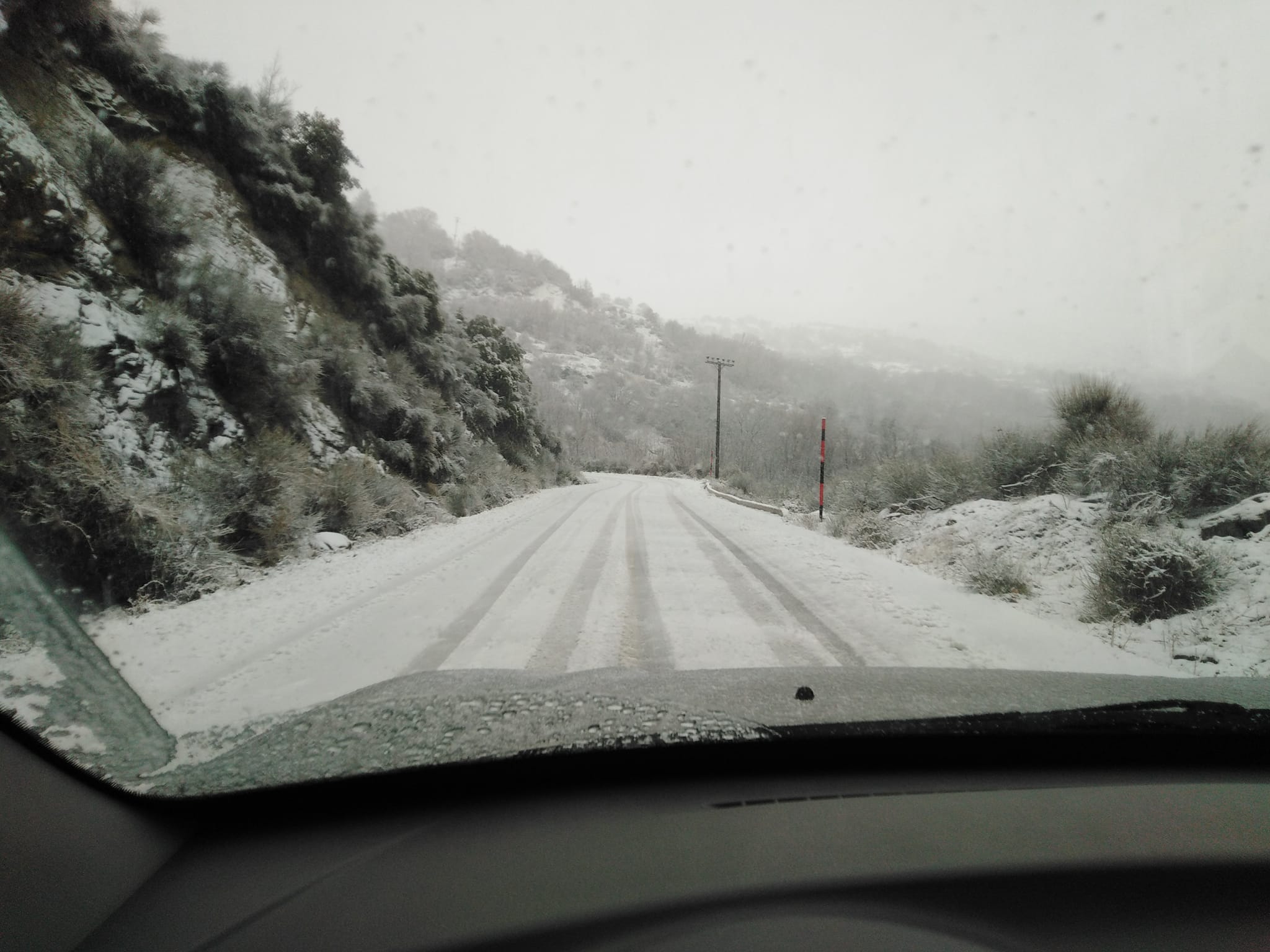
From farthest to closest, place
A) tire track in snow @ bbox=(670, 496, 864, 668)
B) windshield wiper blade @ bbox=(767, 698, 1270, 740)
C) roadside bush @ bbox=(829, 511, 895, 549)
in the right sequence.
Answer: roadside bush @ bbox=(829, 511, 895, 549) → tire track in snow @ bbox=(670, 496, 864, 668) → windshield wiper blade @ bbox=(767, 698, 1270, 740)

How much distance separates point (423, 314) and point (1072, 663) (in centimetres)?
1857

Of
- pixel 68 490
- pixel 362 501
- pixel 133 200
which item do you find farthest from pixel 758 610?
pixel 133 200

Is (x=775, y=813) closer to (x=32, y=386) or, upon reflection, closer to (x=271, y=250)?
(x=32, y=386)

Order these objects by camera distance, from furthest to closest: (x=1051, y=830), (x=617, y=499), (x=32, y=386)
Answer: (x=617, y=499)
(x=32, y=386)
(x=1051, y=830)

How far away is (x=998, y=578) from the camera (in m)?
7.29

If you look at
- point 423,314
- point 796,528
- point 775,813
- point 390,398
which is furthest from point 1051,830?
point 423,314

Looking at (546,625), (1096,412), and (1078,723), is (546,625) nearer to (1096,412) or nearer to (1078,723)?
(1078,723)

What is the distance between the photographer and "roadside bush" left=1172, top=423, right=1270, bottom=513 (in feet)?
23.8

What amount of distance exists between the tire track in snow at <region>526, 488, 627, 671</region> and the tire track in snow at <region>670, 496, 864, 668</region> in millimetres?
2022

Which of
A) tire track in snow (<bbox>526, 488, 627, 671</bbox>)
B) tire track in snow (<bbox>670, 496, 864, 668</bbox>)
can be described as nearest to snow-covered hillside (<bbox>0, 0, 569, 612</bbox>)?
tire track in snow (<bbox>526, 488, 627, 671</bbox>)

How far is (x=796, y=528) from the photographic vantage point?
47.1 feet

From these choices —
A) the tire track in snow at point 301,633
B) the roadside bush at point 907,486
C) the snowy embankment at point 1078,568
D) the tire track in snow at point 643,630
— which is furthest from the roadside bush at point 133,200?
the roadside bush at point 907,486

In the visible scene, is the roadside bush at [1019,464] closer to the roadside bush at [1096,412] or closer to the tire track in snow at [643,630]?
the roadside bush at [1096,412]

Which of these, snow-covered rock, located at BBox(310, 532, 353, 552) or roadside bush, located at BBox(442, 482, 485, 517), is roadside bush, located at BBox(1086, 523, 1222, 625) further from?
roadside bush, located at BBox(442, 482, 485, 517)
